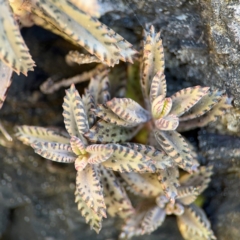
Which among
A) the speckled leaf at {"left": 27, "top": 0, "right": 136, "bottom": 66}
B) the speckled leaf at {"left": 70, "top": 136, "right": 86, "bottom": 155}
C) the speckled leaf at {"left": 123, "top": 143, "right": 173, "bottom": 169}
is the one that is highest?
the speckled leaf at {"left": 27, "top": 0, "right": 136, "bottom": 66}

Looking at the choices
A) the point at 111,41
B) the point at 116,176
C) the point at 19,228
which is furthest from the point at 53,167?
the point at 111,41

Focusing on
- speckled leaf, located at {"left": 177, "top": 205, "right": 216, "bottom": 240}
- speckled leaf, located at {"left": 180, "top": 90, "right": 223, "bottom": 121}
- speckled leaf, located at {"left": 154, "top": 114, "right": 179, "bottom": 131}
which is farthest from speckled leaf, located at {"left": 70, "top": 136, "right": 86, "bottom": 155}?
speckled leaf, located at {"left": 177, "top": 205, "right": 216, "bottom": 240}

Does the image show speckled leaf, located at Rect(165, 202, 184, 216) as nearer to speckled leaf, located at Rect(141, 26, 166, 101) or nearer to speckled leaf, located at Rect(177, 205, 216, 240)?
speckled leaf, located at Rect(177, 205, 216, 240)

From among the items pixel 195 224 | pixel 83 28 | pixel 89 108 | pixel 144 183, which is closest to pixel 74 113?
pixel 89 108

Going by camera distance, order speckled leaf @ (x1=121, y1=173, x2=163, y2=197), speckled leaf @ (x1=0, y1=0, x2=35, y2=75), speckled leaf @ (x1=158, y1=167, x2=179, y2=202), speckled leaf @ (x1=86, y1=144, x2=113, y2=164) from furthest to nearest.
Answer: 1. speckled leaf @ (x1=121, y1=173, x2=163, y2=197)
2. speckled leaf @ (x1=158, y1=167, x2=179, y2=202)
3. speckled leaf @ (x1=86, y1=144, x2=113, y2=164)
4. speckled leaf @ (x1=0, y1=0, x2=35, y2=75)

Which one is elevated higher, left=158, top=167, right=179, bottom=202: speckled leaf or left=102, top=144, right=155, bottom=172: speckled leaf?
left=102, top=144, right=155, bottom=172: speckled leaf

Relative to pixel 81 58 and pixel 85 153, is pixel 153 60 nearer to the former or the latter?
pixel 81 58
